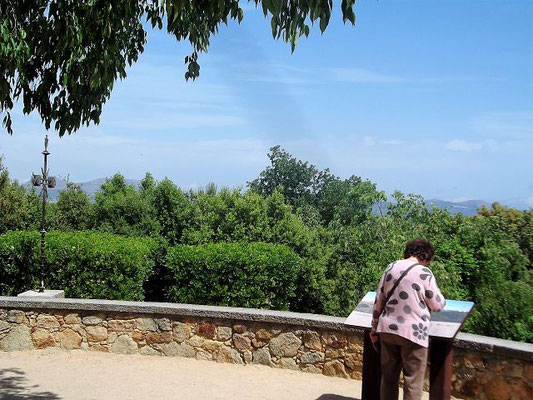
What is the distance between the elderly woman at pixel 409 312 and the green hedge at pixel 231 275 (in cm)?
379

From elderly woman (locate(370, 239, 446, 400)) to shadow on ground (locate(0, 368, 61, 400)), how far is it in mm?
3507

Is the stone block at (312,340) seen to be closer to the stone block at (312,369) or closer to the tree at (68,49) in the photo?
the stone block at (312,369)

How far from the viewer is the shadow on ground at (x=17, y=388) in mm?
6598

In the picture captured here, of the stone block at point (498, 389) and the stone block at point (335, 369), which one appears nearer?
the stone block at point (498, 389)

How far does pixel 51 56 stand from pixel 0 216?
9.28 meters

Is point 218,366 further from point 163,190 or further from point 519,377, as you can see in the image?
point 163,190

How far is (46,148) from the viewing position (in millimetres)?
9727

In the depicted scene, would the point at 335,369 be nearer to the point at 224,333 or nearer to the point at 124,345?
the point at 224,333

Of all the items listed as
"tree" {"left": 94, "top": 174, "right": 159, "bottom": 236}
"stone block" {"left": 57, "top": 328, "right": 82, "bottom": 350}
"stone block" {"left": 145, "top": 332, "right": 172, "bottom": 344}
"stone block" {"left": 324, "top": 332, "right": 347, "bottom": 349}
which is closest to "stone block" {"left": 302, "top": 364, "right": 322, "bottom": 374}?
"stone block" {"left": 324, "top": 332, "right": 347, "bottom": 349}

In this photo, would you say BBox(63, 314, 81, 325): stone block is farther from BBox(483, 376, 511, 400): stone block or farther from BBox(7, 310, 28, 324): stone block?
BBox(483, 376, 511, 400): stone block

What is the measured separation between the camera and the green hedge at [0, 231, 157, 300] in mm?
9266

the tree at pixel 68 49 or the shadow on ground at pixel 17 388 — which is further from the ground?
the tree at pixel 68 49

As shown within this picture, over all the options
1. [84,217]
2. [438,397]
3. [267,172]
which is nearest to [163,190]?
[84,217]

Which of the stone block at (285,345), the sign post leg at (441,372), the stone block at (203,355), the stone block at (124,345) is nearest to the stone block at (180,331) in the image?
the stone block at (203,355)
